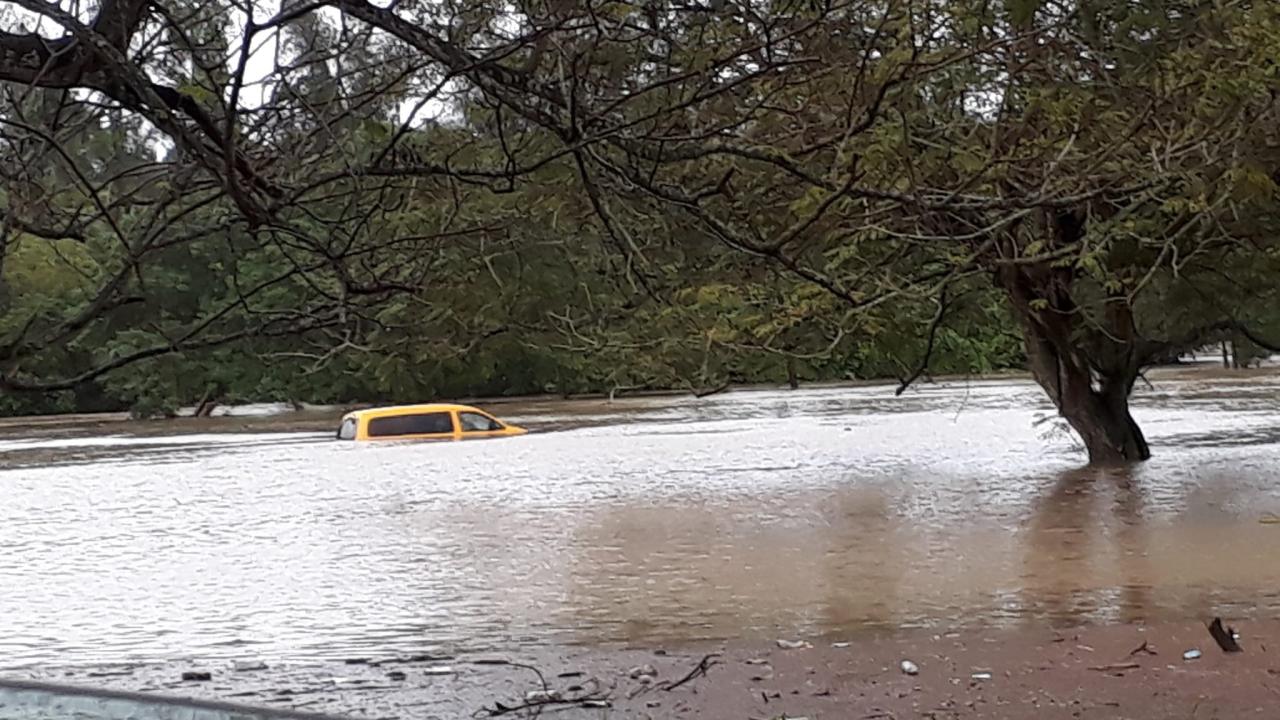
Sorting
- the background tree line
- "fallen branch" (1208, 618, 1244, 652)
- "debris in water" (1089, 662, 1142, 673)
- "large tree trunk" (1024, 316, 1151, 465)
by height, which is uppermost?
the background tree line

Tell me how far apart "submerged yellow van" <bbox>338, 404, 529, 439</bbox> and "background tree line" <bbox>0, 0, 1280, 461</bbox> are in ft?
50.2

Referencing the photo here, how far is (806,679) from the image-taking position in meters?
8.22

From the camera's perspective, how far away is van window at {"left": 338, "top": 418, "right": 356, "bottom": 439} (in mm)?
29814

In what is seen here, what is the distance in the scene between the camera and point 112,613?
12102 mm

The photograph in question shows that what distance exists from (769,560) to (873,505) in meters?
4.51

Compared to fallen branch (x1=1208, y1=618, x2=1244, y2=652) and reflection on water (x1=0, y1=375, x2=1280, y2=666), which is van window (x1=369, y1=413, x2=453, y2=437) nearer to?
reflection on water (x1=0, y1=375, x2=1280, y2=666)

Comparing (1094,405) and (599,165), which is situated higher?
(599,165)

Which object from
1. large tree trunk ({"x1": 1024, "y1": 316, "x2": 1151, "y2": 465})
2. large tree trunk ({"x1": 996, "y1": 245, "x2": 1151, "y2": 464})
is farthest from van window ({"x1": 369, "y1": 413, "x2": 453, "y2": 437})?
large tree trunk ({"x1": 996, "y1": 245, "x2": 1151, "y2": 464})

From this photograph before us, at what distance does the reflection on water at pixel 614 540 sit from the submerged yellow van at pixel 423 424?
75cm

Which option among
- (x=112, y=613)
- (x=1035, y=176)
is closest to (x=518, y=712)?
(x=1035, y=176)

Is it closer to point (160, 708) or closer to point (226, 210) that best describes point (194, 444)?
point (226, 210)

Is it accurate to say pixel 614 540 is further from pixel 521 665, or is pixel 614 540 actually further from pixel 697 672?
pixel 697 672

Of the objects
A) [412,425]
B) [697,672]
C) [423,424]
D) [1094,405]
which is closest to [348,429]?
[412,425]

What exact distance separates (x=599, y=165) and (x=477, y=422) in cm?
2540
